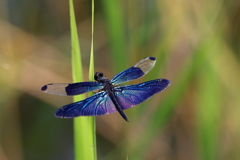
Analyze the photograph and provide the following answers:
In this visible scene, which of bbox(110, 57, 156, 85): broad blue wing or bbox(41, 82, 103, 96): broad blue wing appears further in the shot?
bbox(110, 57, 156, 85): broad blue wing

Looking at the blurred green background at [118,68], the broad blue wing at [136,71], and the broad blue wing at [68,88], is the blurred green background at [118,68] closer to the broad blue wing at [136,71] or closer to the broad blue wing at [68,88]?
the broad blue wing at [136,71]

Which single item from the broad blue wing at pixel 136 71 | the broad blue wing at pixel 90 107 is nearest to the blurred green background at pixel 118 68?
the broad blue wing at pixel 136 71

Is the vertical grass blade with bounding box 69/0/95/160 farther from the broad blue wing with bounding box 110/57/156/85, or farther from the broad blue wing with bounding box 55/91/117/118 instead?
the broad blue wing with bounding box 110/57/156/85

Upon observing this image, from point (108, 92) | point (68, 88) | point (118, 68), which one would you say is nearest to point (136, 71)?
point (118, 68)

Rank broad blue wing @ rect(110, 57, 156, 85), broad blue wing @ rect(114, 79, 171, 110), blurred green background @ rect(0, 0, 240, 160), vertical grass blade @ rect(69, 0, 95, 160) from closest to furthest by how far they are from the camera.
→ vertical grass blade @ rect(69, 0, 95, 160)
broad blue wing @ rect(114, 79, 171, 110)
broad blue wing @ rect(110, 57, 156, 85)
blurred green background @ rect(0, 0, 240, 160)

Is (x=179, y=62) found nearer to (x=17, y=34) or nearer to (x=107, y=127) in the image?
(x=107, y=127)

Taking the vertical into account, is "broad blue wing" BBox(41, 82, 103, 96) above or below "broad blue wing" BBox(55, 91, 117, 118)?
above

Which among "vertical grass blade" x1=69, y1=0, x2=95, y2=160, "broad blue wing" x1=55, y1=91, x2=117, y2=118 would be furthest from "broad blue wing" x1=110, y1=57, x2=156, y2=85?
"vertical grass blade" x1=69, y1=0, x2=95, y2=160

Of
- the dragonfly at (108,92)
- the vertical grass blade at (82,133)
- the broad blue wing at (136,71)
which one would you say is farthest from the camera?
the broad blue wing at (136,71)
